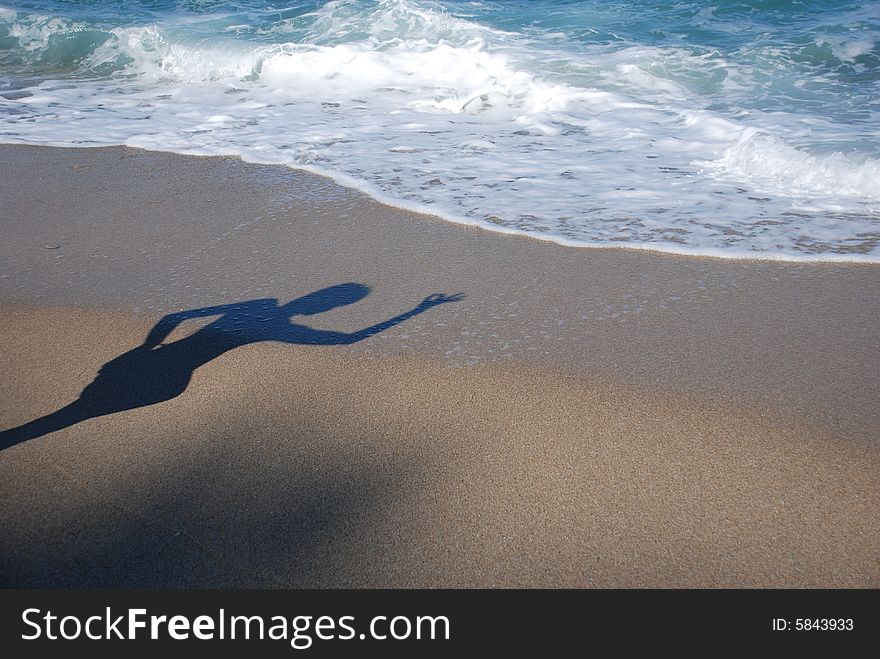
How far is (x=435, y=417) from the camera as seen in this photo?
3.25m

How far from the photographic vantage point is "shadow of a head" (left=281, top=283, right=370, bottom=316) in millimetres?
4191

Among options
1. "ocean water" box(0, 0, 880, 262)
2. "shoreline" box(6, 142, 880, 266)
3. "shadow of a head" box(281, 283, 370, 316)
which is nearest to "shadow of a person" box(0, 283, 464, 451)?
"shadow of a head" box(281, 283, 370, 316)

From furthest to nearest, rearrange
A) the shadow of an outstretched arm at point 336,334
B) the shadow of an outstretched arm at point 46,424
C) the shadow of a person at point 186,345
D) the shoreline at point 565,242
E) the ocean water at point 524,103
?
the ocean water at point 524,103 → the shoreline at point 565,242 → the shadow of an outstretched arm at point 336,334 → the shadow of a person at point 186,345 → the shadow of an outstretched arm at point 46,424

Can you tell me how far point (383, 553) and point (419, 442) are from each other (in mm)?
622

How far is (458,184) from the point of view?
6.31 m

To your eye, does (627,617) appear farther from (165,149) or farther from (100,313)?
(165,149)

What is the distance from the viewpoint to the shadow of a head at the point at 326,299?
4.19 m

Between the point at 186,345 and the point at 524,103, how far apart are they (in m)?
6.57

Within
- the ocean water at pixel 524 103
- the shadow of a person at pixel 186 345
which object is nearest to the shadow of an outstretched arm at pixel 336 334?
the shadow of a person at pixel 186 345

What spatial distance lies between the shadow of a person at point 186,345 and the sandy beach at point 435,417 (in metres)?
0.02

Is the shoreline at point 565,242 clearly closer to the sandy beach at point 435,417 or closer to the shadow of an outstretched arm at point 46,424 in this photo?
the sandy beach at point 435,417

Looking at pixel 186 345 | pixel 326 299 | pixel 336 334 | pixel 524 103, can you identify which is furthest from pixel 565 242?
pixel 524 103

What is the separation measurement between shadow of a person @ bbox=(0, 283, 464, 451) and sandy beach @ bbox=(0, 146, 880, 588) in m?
0.02

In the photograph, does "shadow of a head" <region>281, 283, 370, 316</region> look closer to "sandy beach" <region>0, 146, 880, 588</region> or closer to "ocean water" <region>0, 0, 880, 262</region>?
"sandy beach" <region>0, 146, 880, 588</region>
